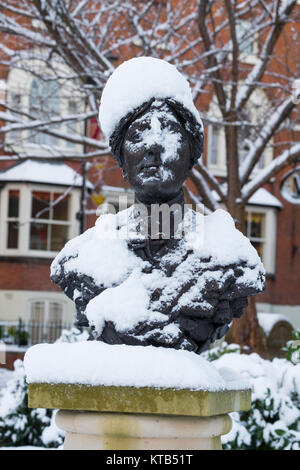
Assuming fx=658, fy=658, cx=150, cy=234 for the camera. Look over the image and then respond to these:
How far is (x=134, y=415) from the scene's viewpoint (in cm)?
292

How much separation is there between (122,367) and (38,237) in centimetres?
1617

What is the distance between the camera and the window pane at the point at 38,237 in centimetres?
1867

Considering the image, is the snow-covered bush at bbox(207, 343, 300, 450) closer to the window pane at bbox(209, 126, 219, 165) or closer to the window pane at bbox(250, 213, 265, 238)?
the window pane at bbox(209, 126, 219, 165)

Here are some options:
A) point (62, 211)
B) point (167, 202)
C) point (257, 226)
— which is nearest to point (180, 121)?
point (167, 202)

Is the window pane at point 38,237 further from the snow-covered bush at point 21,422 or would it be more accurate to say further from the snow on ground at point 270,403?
the snow on ground at point 270,403

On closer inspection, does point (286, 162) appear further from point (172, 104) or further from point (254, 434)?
point (172, 104)

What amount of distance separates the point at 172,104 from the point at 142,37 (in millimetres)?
6690

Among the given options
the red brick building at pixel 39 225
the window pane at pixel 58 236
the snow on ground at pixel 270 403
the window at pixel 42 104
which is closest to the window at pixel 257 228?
the red brick building at pixel 39 225

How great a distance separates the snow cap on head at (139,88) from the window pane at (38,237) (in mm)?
15421

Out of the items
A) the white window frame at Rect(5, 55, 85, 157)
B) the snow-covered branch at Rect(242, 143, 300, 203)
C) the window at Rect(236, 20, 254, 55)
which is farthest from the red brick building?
the snow-covered branch at Rect(242, 143, 300, 203)

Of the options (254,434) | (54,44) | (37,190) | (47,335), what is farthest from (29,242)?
(254,434)

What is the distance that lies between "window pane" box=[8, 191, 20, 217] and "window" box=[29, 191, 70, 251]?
43 centimetres

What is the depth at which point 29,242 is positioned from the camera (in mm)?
18547

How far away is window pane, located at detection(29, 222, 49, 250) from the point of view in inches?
735
